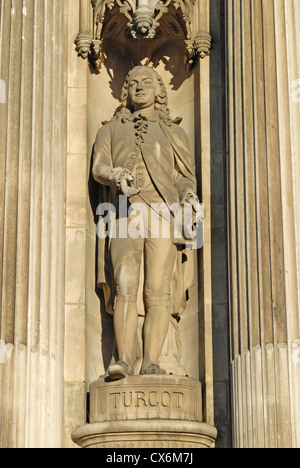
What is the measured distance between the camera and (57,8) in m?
15.0

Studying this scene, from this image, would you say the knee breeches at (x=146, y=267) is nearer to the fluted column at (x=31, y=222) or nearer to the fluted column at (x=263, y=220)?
the fluted column at (x=31, y=222)

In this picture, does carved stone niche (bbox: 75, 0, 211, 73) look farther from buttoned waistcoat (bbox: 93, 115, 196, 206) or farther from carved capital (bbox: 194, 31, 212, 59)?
buttoned waistcoat (bbox: 93, 115, 196, 206)

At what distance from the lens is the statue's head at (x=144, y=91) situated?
603 inches

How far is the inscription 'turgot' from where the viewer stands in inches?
549

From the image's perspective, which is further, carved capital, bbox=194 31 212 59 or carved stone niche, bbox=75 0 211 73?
carved capital, bbox=194 31 212 59

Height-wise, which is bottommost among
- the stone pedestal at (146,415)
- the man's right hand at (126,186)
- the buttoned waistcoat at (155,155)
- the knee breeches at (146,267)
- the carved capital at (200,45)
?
the stone pedestal at (146,415)

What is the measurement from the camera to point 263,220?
13914 millimetres

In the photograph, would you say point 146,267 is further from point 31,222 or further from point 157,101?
point 157,101

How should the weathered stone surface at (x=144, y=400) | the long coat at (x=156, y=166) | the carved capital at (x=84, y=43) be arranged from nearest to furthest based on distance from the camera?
the weathered stone surface at (x=144, y=400)
the long coat at (x=156, y=166)
the carved capital at (x=84, y=43)

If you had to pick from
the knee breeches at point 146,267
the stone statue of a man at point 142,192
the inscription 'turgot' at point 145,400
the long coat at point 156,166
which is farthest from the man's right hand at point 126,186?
the inscription 'turgot' at point 145,400

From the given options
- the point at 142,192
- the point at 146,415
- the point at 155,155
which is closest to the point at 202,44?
the point at 155,155

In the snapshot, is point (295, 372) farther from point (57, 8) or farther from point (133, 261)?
point (57, 8)

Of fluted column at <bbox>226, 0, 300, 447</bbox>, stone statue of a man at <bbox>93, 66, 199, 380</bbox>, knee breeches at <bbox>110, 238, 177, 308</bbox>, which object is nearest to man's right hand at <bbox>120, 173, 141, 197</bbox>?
stone statue of a man at <bbox>93, 66, 199, 380</bbox>

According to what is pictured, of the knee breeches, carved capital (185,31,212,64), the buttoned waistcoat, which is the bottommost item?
the knee breeches
